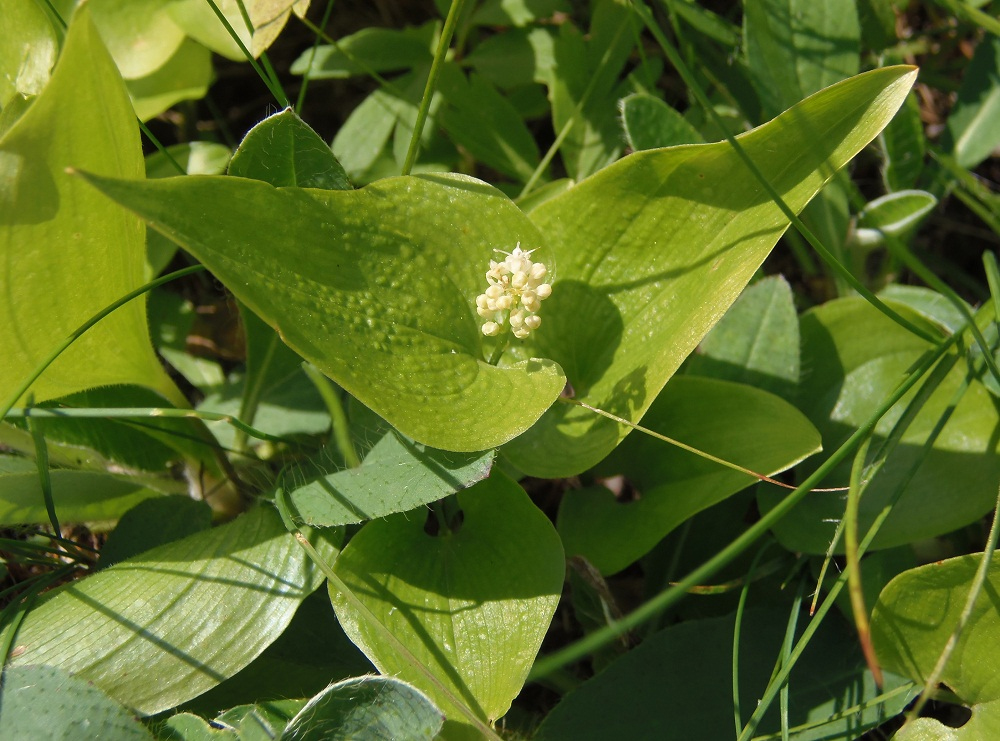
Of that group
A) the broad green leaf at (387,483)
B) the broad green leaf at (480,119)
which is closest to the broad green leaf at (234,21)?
the broad green leaf at (480,119)

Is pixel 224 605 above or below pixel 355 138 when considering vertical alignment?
below

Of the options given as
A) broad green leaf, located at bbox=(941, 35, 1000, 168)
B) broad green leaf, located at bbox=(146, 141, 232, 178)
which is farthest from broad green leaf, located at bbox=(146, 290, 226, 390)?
broad green leaf, located at bbox=(941, 35, 1000, 168)

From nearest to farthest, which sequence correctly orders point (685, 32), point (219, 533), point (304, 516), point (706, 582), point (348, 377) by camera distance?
point (348, 377) < point (304, 516) < point (219, 533) < point (706, 582) < point (685, 32)

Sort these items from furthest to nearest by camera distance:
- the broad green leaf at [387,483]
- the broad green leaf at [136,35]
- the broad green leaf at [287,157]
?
the broad green leaf at [136,35]
the broad green leaf at [287,157]
the broad green leaf at [387,483]

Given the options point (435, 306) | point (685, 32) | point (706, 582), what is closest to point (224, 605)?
point (435, 306)

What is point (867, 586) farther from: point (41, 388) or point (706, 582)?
point (41, 388)

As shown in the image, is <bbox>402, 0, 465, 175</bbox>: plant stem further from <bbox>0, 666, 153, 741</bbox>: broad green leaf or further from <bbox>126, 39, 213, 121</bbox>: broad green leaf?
<bbox>0, 666, 153, 741</bbox>: broad green leaf

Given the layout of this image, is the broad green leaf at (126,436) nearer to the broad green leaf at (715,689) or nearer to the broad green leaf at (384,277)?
the broad green leaf at (384,277)
